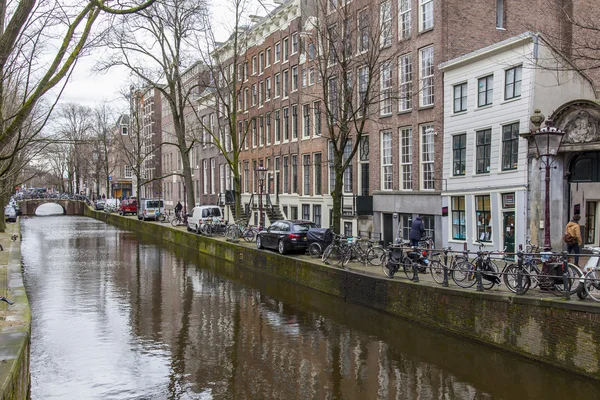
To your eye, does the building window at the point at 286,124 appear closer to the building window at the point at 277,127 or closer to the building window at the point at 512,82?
the building window at the point at 277,127

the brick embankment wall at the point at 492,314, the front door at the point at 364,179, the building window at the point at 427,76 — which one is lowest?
the brick embankment wall at the point at 492,314

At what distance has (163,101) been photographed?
77.4 metres

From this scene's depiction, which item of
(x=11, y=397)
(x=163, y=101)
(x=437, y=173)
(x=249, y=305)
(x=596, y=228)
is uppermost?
(x=163, y=101)

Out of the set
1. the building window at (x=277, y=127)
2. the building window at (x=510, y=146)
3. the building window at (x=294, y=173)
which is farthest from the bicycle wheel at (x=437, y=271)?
the building window at (x=277, y=127)

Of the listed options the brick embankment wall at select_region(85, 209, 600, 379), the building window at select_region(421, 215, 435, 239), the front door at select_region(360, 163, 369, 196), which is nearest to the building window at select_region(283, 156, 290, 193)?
the front door at select_region(360, 163, 369, 196)

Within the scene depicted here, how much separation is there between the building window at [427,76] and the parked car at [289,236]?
7549 mm

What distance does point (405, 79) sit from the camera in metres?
26.1

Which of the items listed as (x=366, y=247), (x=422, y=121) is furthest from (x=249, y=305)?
(x=422, y=121)

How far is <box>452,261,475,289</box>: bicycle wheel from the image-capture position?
1409cm

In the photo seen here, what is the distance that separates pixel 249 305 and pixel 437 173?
1020 cm

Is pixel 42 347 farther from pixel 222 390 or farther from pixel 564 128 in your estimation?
pixel 564 128

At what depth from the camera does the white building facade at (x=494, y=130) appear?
1967 centimetres

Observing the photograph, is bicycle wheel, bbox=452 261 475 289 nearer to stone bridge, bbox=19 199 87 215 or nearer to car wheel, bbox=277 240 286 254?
car wheel, bbox=277 240 286 254

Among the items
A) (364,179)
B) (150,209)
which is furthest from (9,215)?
(364,179)
